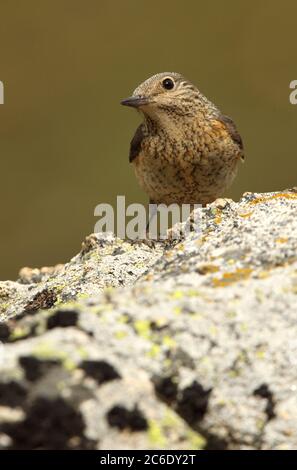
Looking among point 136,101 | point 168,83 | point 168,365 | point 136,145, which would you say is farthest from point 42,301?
point 168,83

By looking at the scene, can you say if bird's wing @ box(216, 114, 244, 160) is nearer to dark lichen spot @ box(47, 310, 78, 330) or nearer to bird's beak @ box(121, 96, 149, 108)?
bird's beak @ box(121, 96, 149, 108)

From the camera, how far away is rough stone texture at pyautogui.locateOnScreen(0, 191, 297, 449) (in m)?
2.26

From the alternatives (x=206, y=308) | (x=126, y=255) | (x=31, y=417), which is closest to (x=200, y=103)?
(x=126, y=255)

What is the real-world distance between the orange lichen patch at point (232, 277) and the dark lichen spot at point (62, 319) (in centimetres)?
55

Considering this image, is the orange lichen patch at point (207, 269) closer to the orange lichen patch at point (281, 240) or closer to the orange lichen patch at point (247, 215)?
the orange lichen patch at point (281, 240)

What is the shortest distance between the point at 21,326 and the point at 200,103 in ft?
17.3

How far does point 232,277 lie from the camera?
9.41ft

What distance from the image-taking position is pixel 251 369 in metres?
2.52

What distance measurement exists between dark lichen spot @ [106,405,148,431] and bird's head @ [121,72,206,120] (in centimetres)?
502

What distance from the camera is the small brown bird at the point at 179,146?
7027mm

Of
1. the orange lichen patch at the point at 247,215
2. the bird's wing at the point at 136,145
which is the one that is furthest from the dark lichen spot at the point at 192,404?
the bird's wing at the point at 136,145

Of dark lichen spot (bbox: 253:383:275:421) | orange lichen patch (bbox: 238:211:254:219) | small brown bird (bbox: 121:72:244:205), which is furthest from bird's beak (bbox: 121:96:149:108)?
dark lichen spot (bbox: 253:383:275:421)
